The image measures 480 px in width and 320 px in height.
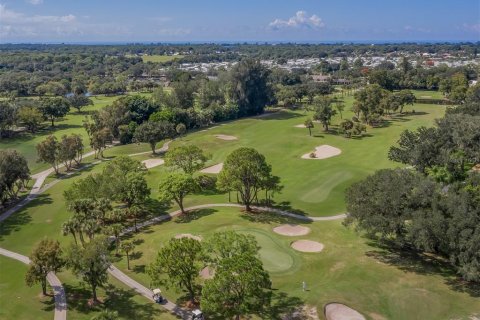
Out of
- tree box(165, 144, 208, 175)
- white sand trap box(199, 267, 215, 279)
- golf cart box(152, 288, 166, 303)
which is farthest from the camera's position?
tree box(165, 144, 208, 175)

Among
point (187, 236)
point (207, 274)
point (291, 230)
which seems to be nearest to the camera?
point (207, 274)

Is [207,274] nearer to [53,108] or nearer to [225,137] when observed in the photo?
[225,137]

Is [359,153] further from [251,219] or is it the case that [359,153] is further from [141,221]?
[141,221]

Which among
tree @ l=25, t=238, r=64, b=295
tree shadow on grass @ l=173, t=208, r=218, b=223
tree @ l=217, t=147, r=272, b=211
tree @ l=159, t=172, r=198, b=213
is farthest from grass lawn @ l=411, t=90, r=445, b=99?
tree @ l=25, t=238, r=64, b=295

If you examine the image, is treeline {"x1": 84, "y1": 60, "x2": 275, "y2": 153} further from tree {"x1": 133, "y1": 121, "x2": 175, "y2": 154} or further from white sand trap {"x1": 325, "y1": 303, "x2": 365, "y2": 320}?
white sand trap {"x1": 325, "y1": 303, "x2": 365, "y2": 320}

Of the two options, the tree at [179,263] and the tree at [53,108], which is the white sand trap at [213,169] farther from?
the tree at [53,108]

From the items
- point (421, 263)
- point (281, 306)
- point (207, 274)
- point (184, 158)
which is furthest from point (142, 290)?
point (184, 158)
